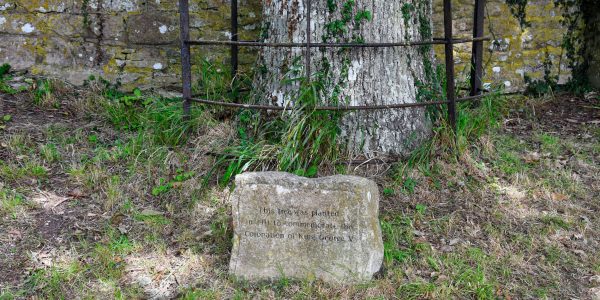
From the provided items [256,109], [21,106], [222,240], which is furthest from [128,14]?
[222,240]

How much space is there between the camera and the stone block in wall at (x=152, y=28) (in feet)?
18.9

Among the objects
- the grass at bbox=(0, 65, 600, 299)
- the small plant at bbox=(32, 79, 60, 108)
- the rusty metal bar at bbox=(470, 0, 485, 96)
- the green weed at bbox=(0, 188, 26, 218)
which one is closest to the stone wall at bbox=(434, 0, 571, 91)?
the rusty metal bar at bbox=(470, 0, 485, 96)

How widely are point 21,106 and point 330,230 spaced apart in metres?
3.46

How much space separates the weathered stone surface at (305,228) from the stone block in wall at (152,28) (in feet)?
9.89

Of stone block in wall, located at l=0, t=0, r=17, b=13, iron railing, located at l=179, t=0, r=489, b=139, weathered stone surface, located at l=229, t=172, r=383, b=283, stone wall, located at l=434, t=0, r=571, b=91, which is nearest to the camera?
weathered stone surface, located at l=229, t=172, r=383, b=283

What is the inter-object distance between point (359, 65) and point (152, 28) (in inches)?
98.8

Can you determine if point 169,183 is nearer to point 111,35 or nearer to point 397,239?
point 397,239

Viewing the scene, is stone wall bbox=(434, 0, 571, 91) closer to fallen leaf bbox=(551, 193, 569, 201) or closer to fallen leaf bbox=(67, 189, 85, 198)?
fallen leaf bbox=(551, 193, 569, 201)

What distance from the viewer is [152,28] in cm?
580

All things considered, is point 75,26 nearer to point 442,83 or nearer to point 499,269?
point 442,83

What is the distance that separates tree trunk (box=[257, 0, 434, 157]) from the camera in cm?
421

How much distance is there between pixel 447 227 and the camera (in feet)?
12.4

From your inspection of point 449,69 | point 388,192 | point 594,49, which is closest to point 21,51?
point 388,192

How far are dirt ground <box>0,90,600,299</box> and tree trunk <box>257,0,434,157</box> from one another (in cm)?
28
